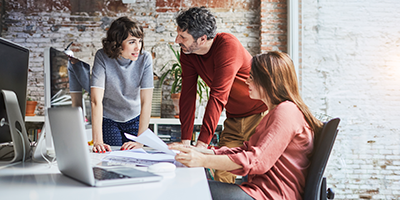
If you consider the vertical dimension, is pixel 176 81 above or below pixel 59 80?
below

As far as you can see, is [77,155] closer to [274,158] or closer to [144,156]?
[144,156]

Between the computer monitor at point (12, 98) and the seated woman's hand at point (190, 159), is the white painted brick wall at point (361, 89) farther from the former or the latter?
the computer monitor at point (12, 98)

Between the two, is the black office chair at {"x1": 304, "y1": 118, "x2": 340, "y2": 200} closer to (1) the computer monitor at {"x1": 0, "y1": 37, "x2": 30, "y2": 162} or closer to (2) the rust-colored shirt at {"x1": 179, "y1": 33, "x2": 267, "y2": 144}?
(2) the rust-colored shirt at {"x1": 179, "y1": 33, "x2": 267, "y2": 144}

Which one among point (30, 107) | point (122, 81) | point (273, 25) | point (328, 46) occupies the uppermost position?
point (273, 25)

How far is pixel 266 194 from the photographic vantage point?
1073 mm

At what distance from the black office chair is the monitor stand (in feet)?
3.66

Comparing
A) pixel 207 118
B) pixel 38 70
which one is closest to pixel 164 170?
pixel 207 118

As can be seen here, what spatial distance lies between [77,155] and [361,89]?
6.96 ft

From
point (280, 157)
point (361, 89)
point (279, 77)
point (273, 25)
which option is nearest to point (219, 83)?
point (279, 77)

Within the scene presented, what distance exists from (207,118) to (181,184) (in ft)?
2.21

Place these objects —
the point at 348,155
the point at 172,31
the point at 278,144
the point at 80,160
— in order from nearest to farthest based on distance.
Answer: the point at 80,160, the point at 278,144, the point at 348,155, the point at 172,31

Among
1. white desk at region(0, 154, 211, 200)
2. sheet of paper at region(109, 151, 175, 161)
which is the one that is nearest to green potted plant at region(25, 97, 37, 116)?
sheet of paper at region(109, 151, 175, 161)

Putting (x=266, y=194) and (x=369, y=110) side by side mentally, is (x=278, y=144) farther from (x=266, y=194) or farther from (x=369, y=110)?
(x=369, y=110)

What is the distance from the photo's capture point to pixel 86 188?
768 mm
